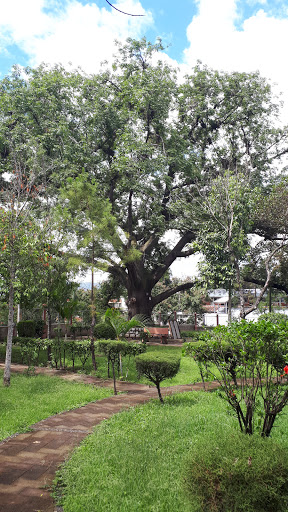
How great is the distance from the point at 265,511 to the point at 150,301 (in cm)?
1672

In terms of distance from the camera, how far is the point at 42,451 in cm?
406

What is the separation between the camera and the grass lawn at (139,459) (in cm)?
285

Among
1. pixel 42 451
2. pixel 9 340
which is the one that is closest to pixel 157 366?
pixel 42 451

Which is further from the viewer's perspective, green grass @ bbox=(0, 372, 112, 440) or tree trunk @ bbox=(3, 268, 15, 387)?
tree trunk @ bbox=(3, 268, 15, 387)

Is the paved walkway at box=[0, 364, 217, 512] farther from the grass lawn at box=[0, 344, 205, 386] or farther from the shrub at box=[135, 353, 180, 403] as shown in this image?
the grass lawn at box=[0, 344, 205, 386]

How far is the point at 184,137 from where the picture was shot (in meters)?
18.0

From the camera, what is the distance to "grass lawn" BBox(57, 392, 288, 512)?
285 centimetres

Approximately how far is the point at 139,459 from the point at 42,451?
3.97ft

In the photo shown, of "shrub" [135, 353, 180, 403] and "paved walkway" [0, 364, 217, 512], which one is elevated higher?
"shrub" [135, 353, 180, 403]

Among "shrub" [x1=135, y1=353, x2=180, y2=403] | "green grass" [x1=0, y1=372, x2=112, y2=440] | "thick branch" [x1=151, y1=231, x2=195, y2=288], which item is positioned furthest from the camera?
"thick branch" [x1=151, y1=231, x2=195, y2=288]

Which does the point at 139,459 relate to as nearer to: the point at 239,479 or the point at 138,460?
the point at 138,460

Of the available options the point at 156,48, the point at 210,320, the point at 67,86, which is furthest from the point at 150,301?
the point at 156,48

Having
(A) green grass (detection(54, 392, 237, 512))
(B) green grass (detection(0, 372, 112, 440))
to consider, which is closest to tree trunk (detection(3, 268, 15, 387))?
(B) green grass (detection(0, 372, 112, 440))

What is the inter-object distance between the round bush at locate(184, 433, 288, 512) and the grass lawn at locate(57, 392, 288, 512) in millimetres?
186
